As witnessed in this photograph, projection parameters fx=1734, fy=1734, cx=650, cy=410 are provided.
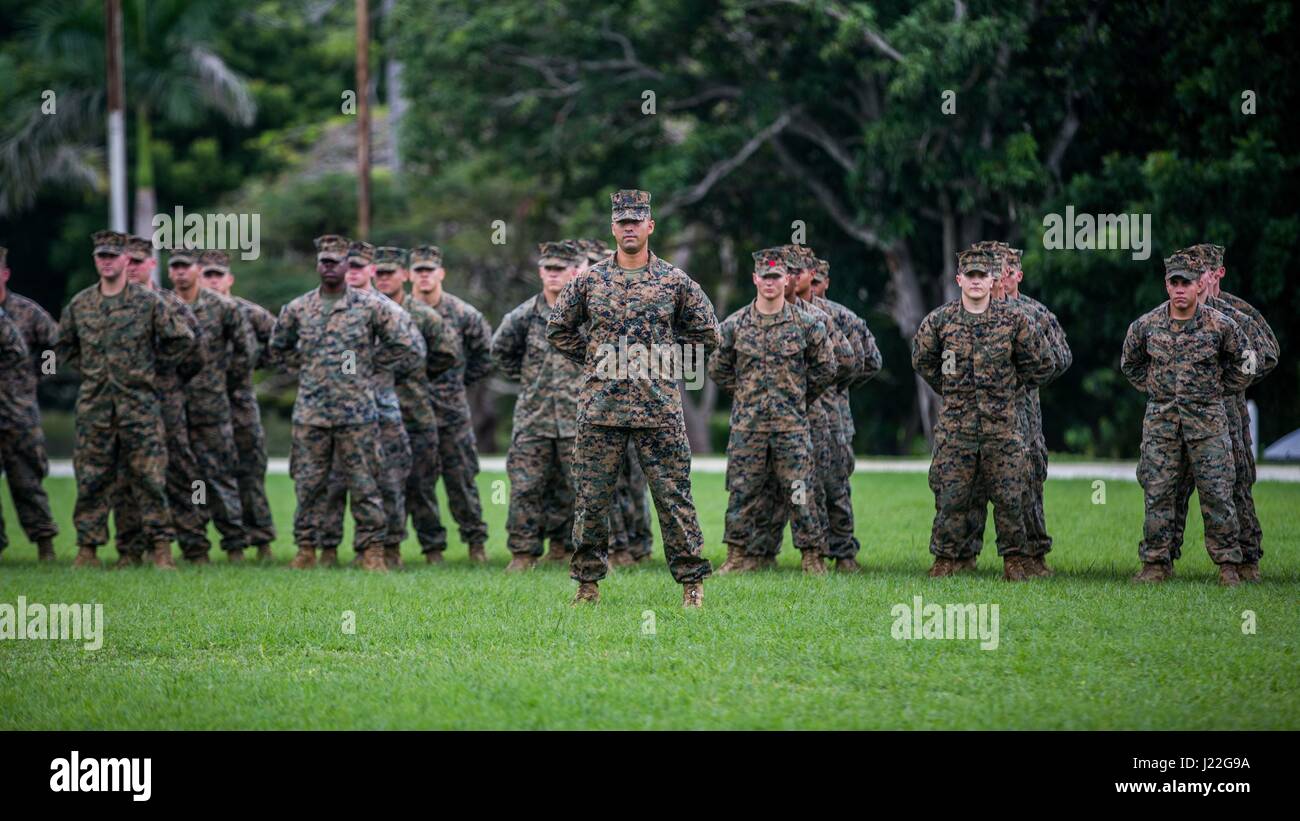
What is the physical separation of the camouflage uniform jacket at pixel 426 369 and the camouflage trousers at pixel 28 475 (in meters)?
3.26

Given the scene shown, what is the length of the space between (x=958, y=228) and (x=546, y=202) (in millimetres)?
10446

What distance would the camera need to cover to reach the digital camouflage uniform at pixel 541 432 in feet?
46.3

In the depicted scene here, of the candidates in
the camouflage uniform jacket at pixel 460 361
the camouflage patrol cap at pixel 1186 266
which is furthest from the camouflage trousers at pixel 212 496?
the camouflage patrol cap at pixel 1186 266

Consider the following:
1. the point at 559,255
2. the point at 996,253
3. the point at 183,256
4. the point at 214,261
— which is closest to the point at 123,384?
the point at 183,256

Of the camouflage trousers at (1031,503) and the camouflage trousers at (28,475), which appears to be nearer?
the camouflage trousers at (1031,503)

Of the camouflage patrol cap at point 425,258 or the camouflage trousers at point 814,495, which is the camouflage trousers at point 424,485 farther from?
the camouflage trousers at point 814,495

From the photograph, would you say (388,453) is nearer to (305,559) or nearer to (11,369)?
(305,559)

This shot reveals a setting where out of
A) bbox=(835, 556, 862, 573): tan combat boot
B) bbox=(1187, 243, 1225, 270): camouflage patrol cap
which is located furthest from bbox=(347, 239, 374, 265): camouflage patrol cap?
bbox=(1187, 243, 1225, 270): camouflage patrol cap

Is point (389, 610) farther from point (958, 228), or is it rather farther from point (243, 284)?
point (243, 284)

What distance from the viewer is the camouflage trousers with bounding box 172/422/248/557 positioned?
15.0m

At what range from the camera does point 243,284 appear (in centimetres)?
3675

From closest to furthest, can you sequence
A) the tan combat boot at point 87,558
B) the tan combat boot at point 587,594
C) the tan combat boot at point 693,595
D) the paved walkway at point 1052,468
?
the tan combat boot at point 693,595
the tan combat boot at point 587,594
the tan combat boot at point 87,558
the paved walkway at point 1052,468

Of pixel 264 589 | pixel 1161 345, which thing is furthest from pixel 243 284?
pixel 1161 345

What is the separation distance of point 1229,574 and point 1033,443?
1703mm
